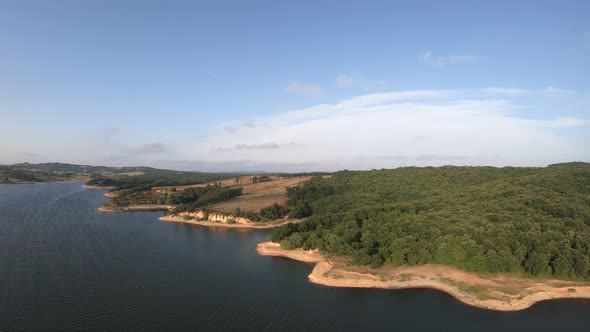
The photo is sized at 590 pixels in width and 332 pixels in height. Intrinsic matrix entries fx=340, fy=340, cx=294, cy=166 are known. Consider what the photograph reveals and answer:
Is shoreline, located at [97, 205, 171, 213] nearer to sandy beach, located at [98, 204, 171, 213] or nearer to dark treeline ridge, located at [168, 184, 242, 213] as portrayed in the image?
sandy beach, located at [98, 204, 171, 213]

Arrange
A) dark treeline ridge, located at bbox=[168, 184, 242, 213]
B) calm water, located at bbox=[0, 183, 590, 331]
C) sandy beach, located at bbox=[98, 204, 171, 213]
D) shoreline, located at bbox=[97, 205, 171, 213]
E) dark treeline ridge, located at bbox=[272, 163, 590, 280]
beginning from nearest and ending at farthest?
calm water, located at bbox=[0, 183, 590, 331] < dark treeline ridge, located at bbox=[272, 163, 590, 280] < dark treeline ridge, located at bbox=[168, 184, 242, 213] < shoreline, located at bbox=[97, 205, 171, 213] < sandy beach, located at bbox=[98, 204, 171, 213]

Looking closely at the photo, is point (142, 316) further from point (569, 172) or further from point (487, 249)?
point (569, 172)

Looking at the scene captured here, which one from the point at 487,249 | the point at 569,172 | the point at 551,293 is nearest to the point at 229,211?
the point at 487,249

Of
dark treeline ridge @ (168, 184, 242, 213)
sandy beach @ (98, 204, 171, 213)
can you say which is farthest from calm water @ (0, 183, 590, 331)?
sandy beach @ (98, 204, 171, 213)

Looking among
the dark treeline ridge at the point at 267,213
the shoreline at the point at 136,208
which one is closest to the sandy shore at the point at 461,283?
the dark treeline ridge at the point at 267,213

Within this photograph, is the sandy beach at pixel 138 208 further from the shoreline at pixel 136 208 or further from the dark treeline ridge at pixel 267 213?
the dark treeline ridge at pixel 267 213
